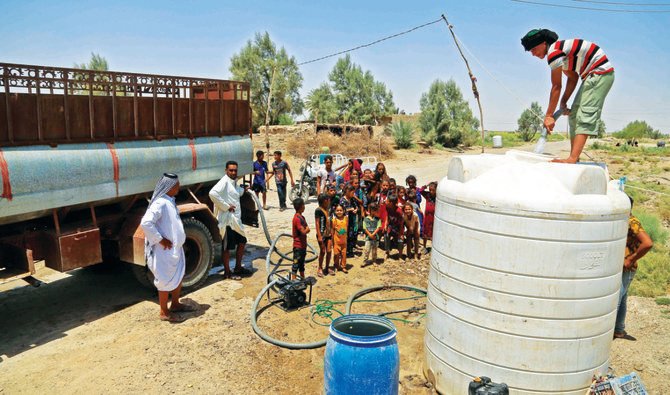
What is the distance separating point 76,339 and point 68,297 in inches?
59.3

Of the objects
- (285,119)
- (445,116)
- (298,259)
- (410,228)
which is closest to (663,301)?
(410,228)

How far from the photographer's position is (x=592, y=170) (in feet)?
→ 10.8

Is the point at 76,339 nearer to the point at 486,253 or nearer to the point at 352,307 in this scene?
the point at 352,307

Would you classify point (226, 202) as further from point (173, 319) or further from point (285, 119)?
point (285, 119)

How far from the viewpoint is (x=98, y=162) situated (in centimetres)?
551

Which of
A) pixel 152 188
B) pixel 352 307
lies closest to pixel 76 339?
pixel 152 188

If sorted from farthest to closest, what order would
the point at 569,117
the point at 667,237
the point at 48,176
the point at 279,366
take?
the point at 667,237 < the point at 48,176 < the point at 279,366 < the point at 569,117

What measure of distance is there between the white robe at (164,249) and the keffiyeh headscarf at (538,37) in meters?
4.17

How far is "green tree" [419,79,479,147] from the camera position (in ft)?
129

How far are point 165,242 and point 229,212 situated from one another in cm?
159

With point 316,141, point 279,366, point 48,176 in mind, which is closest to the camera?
point 279,366

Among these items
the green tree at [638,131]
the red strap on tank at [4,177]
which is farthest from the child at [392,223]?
the green tree at [638,131]

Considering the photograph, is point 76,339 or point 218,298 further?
point 218,298

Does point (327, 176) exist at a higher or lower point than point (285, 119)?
lower
